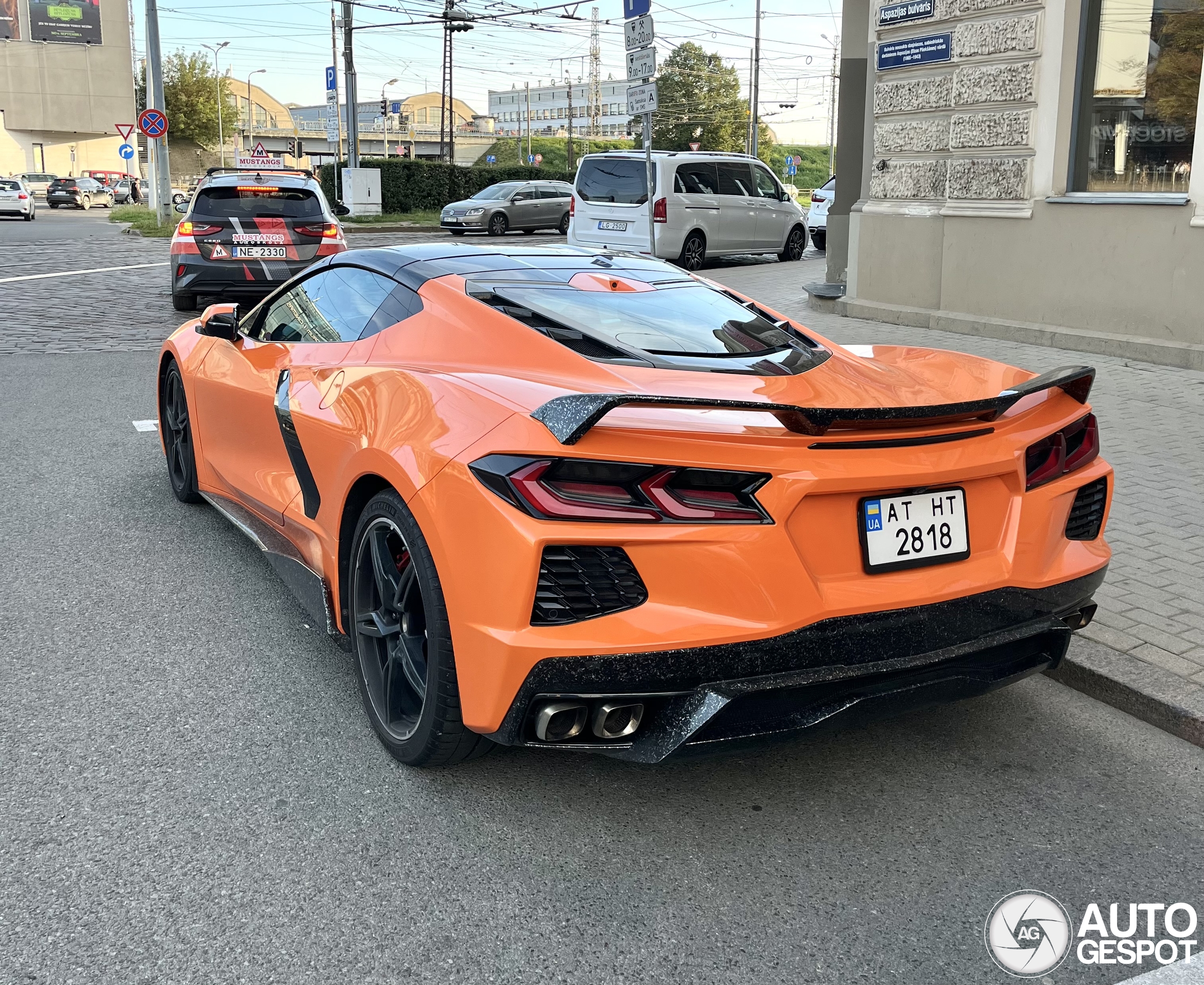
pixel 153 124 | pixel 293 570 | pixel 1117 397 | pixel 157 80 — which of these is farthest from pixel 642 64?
pixel 157 80

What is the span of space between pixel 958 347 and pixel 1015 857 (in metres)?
8.34

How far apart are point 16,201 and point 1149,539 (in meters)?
43.9

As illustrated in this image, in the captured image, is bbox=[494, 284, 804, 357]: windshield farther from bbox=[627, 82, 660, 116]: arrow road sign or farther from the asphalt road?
bbox=[627, 82, 660, 116]: arrow road sign

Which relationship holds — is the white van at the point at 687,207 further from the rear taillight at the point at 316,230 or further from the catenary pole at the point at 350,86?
the catenary pole at the point at 350,86

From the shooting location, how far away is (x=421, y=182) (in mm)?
39438

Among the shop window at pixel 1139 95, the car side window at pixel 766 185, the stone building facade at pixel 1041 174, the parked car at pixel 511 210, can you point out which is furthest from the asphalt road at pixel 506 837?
the parked car at pixel 511 210

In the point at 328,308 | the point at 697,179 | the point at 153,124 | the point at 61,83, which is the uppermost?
the point at 61,83

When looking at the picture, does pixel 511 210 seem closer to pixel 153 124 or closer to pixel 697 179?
pixel 153 124

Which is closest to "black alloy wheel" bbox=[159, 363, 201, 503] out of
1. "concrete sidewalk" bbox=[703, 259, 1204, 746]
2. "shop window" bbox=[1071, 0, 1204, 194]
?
"concrete sidewalk" bbox=[703, 259, 1204, 746]

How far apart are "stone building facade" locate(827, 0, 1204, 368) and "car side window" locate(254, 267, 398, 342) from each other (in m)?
7.45

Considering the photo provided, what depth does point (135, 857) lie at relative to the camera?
2770mm

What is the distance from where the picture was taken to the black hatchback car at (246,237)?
13.7 metres

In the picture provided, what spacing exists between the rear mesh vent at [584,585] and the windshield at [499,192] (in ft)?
97.1

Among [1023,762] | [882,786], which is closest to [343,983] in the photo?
[882,786]
